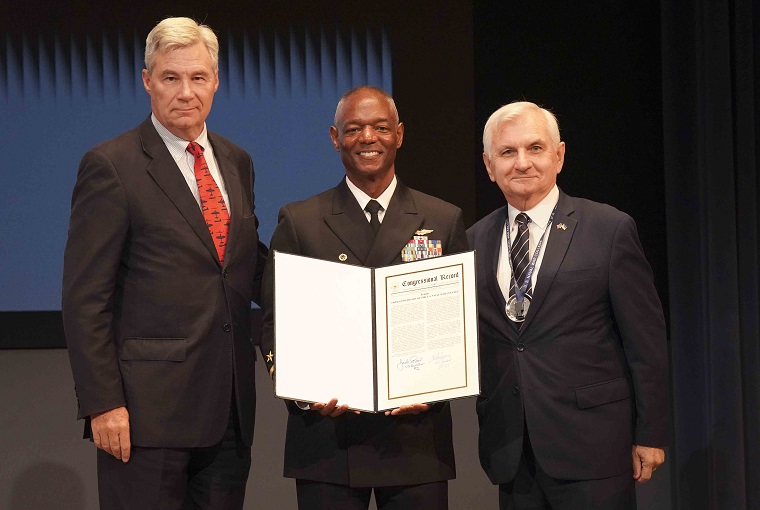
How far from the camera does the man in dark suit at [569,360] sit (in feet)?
7.88

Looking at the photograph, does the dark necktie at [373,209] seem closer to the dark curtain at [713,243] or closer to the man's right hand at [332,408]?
the man's right hand at [332,408]

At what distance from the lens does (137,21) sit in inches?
155

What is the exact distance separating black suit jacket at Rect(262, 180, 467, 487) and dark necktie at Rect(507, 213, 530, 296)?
0.16 meters

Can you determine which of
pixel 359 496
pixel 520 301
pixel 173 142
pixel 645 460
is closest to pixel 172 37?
pixel 173 142

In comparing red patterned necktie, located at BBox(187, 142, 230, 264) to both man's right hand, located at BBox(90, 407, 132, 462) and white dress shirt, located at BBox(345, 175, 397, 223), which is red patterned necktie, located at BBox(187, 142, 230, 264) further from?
man's right hand, located at BBox(90, 407, 132, 462)

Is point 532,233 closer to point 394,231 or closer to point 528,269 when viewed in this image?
point 528,269

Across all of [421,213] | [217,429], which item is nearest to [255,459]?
[217,429]

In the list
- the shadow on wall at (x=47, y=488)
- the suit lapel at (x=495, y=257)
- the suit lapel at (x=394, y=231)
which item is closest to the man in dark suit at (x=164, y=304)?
the suit lapel at (x=394, y=231)

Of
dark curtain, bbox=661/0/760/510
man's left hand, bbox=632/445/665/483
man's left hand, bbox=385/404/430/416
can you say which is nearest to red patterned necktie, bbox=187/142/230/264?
man's left hand, bbox=385/404/430/416

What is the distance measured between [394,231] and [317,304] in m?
0.30

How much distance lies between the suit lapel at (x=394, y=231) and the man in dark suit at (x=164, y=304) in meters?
0.39

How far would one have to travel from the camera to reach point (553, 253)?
96.1 inches

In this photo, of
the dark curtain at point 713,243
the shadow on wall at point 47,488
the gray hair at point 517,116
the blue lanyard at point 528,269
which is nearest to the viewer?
the blue lanyard at point 528,269

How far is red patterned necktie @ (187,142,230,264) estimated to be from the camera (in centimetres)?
239
